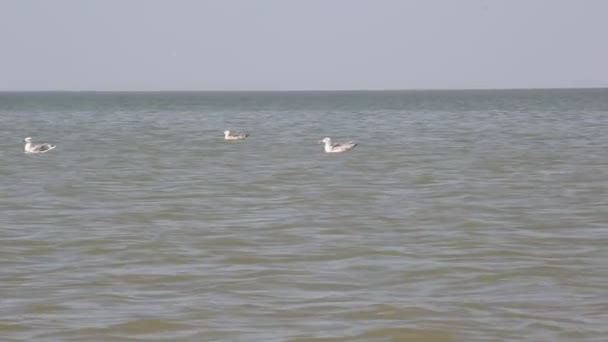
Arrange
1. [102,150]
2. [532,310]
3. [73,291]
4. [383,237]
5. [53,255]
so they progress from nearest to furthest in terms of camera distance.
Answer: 1. [532,310]
2. [73,291]
3. [53,255]
4. [383,237]
5. [102,150]

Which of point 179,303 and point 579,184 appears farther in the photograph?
point 579,184

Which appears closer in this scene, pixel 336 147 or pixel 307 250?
pixel 307 250

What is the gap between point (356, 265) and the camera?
12516 mm

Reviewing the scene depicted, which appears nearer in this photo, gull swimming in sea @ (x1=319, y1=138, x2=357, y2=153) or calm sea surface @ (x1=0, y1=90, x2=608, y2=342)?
calm sea surface @ (x1=0, y1=90, x2=608, y2=342)

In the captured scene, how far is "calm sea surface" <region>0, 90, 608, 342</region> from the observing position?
9.97 m

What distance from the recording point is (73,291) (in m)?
11.3

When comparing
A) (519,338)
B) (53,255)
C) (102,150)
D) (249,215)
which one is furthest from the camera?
(102,150)

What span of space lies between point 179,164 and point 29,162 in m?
3.93

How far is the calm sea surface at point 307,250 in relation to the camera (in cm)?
997

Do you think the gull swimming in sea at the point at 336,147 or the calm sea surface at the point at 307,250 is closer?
the calm sea surface at the point at 307,250

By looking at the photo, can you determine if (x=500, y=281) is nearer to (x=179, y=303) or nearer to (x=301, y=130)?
(x=179, y=303)

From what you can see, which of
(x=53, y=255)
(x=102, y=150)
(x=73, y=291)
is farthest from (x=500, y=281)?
(x=102, y=150)

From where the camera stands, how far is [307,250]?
1372 cm

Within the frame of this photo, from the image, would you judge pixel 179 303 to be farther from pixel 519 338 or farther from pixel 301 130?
pixel 301 130
